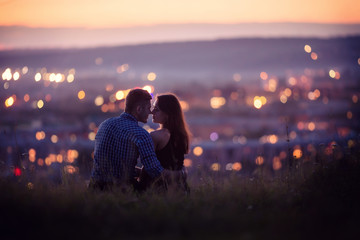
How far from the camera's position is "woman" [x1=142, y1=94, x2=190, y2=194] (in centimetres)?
582

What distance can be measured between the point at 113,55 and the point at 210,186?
1999 inches

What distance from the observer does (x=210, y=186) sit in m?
5.68

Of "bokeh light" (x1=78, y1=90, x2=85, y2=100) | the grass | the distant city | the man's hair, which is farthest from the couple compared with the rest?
"bokeh light" (x1=78, y1=90, x2=85, y2=100)

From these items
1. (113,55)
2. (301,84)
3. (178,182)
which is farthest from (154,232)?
(301,84)

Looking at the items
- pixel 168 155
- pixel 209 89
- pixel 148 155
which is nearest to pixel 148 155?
pixel 148 155

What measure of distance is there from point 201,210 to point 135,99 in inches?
67.8

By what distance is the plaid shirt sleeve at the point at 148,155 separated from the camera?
5.35m

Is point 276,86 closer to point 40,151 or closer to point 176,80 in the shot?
point 176,80

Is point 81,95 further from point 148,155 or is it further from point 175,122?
point 148,155

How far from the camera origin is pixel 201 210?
450 centimetres

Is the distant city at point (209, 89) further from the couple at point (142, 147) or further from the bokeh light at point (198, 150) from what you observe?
the couple at point (142, 147)

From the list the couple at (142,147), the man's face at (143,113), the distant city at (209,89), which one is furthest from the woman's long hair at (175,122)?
the distant city at (209,89)

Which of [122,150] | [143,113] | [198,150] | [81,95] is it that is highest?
[81,95]

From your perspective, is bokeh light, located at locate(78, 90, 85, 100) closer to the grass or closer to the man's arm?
the grass
